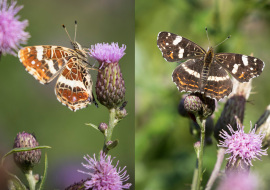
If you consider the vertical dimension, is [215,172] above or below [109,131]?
below

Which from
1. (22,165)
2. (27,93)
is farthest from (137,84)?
(22,165)

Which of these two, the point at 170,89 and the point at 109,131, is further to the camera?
the point at 170,89

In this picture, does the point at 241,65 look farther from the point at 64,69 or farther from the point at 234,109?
the point at 64,69

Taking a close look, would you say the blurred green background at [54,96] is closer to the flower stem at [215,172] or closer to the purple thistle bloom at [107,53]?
the purple thistle bloom at [107,53]

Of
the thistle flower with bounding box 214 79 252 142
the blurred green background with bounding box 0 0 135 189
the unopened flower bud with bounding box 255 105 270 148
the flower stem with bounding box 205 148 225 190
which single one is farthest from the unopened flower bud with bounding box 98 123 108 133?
the unopened flower bud with bounding box 255 105 270 148

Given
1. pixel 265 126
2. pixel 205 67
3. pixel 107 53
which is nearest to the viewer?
pixel 107 53

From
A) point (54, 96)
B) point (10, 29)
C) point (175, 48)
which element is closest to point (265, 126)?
point (175, 48)

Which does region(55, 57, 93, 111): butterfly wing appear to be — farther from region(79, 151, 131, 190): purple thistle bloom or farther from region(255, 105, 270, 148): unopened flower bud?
region(255, 105, 270, 148): unopened flower bud

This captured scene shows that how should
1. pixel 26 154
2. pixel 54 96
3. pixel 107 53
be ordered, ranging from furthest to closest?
1. pixel 54 96
2. pixel 107 53
3. pixel 26 154
